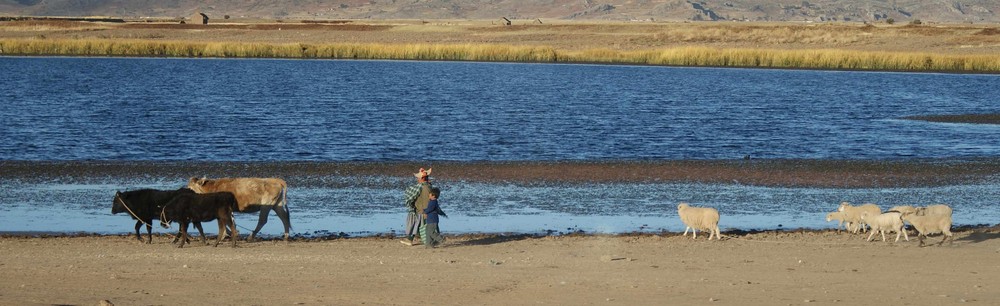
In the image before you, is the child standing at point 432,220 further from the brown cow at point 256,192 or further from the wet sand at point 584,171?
the wet sand at point 584,171

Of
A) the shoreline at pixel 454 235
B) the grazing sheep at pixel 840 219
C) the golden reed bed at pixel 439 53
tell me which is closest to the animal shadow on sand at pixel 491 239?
the shoreline at pixel 454 235

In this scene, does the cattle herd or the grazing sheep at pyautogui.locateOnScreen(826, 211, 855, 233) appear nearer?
the cattle herd

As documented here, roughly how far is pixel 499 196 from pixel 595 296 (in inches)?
374

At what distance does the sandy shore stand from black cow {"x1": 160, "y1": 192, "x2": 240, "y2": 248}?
348 mm

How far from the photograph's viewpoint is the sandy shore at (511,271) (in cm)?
1309

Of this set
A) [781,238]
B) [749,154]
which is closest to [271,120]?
[749,154]

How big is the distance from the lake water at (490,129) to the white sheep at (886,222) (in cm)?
215

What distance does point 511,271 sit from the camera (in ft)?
48.1

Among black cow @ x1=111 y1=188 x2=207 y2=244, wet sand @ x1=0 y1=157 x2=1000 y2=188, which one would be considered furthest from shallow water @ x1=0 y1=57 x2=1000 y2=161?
black cow @ x1=111 y1=188 x2=207 y2=244

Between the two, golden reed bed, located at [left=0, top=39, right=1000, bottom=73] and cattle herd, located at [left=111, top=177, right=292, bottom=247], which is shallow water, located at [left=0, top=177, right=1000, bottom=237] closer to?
cattle herd, located at [left=111, top=177, right=292, bottom=247]

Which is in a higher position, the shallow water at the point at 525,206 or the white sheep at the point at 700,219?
the white sheep at the point at 700,219

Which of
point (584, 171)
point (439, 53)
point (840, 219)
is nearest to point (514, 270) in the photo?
point (840, 219)

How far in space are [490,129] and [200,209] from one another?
2199 cm

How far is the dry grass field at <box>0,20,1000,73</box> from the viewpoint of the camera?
3255 inches
